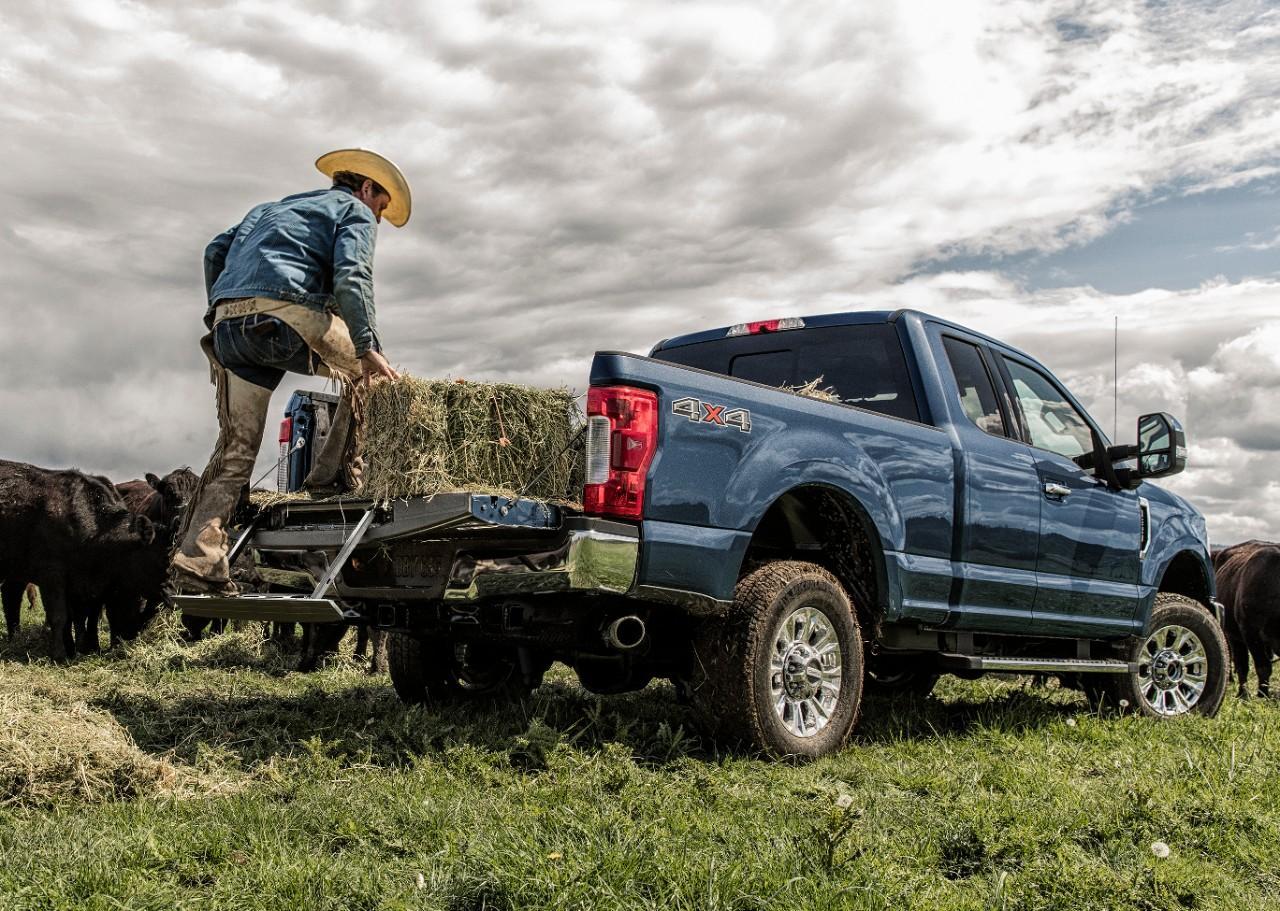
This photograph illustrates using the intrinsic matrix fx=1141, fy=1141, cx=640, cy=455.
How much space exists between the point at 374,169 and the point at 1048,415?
4.65m

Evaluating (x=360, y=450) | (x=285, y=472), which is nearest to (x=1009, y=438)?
(x=360, y=450)

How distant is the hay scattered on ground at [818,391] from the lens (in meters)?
5.95

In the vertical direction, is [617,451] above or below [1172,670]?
above

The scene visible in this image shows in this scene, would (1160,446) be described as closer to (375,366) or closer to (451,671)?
(451,671)

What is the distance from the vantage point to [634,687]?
19.1ft

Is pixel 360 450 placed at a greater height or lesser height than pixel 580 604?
greater

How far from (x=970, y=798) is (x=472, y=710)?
10.6 ft

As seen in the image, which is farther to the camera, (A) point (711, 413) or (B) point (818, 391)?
(B) point (818, 391)

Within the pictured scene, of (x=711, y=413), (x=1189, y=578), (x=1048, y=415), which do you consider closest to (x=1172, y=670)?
(x=1189, y=578)

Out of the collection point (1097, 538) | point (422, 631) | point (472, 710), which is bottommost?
point (472, 710)

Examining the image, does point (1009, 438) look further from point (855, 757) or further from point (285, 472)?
point (285, 472)

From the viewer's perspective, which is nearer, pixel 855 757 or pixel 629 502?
pixel 629 502

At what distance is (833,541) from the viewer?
6.12 metres

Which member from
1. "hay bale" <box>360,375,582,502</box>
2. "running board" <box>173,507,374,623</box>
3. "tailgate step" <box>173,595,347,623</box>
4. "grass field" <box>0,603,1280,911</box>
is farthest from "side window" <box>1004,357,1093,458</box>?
"tailgate step" <box>173,595,347,623</box>
